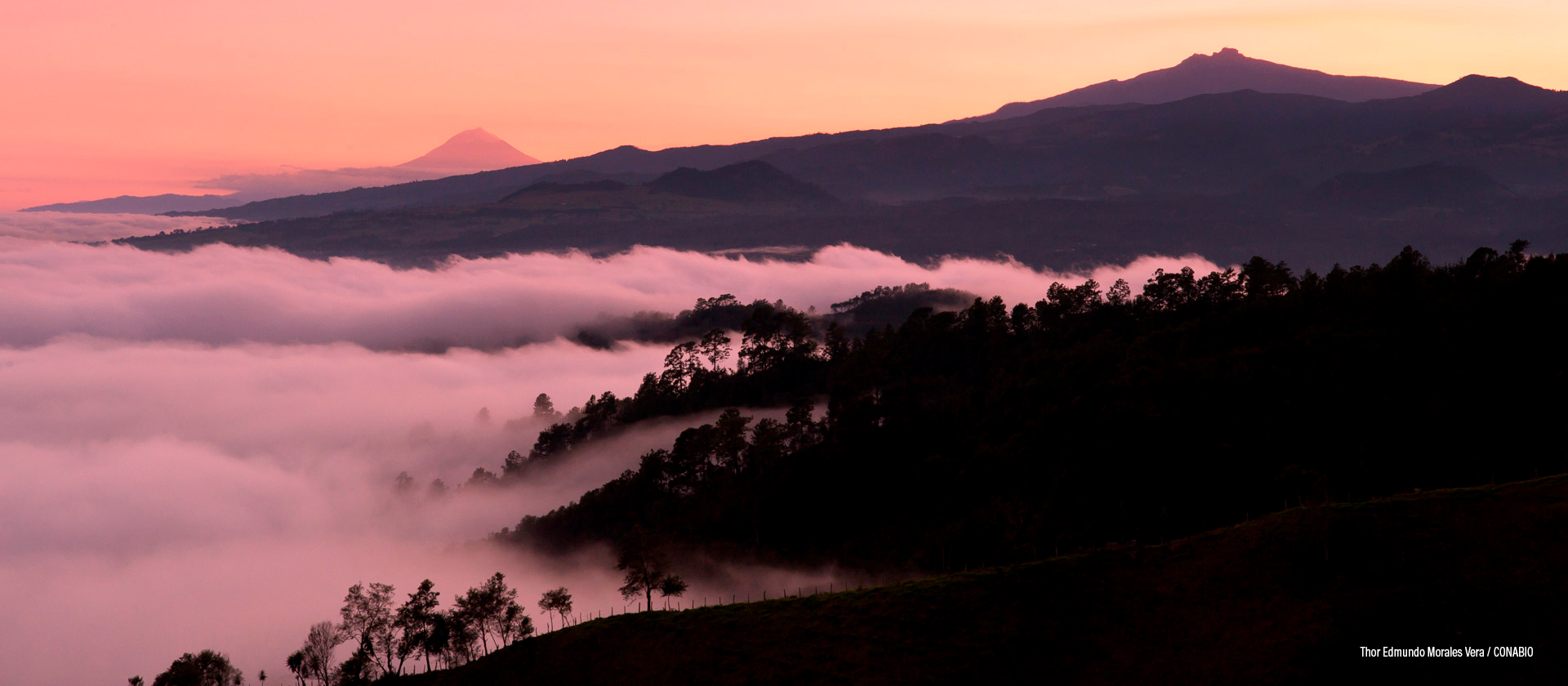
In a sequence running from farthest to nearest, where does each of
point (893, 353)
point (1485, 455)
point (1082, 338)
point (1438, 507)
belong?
point (893, 353) → point (1082, 338) → point (1485, 455) → point (1438, 507)

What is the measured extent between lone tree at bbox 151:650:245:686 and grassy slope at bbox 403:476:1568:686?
125 ft

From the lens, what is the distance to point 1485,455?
73.7 meters

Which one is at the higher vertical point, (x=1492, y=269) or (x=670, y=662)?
(x=1492, y=269)

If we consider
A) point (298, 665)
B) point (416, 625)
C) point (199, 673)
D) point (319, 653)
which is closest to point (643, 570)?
point (416, 625)

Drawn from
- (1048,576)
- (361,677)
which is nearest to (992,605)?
(1048,576)

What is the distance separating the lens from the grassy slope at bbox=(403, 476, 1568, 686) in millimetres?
45531

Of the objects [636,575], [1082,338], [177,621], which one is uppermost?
[1082,338]

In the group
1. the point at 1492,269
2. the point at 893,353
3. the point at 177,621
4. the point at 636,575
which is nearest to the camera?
the point at 636,575

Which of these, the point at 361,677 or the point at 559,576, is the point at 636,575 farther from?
the point at 559,576

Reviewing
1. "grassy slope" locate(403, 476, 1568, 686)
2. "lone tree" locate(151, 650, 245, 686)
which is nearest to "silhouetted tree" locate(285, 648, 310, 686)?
"lone tree" locate(151, 650, 245, 686)

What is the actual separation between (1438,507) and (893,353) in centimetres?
10149

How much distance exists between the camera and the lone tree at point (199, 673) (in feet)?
273

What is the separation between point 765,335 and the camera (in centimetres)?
16438

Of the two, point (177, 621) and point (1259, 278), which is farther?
point (177, 621)
